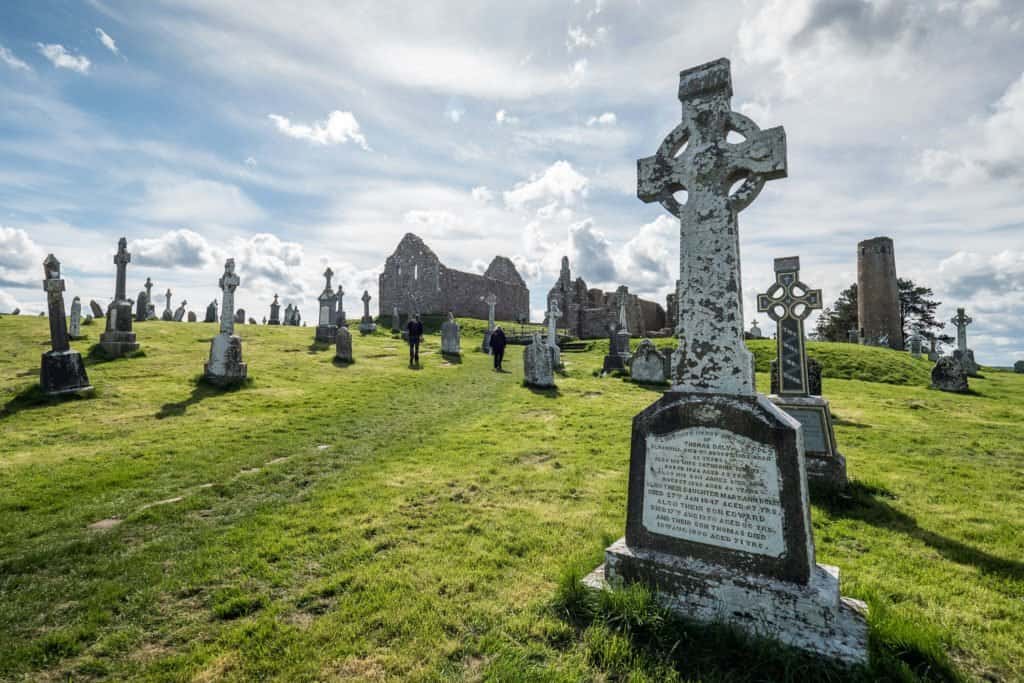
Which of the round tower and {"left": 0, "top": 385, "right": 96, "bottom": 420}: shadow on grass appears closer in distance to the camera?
{"left": 0, "top": 385, "right": 96, "bottom": 420}: shadow on grass

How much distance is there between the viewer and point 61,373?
10.3 m

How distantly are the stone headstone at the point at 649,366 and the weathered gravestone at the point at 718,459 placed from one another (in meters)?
12.5

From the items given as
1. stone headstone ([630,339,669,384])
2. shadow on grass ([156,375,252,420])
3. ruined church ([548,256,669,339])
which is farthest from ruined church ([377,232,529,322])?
shadow on grass ([156,375,252,420])

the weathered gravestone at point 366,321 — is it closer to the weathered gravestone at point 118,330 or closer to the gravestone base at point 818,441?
the weathered gravestone at point 118,330

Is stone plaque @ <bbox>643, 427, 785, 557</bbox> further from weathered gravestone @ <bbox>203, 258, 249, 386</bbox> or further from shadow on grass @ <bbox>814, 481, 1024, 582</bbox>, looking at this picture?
weathered gravestone @ <bbox>203, 258, 249, 386</bbox>

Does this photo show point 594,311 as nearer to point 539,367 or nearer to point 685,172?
point 539,367

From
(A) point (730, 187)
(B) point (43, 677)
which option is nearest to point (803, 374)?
(A) point (730, 187)

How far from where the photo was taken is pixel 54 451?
7094 mm

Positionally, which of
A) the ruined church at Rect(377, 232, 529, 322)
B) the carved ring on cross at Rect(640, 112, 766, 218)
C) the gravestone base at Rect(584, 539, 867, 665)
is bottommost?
the gravestone base at Rect(584, 539, 867, 665)

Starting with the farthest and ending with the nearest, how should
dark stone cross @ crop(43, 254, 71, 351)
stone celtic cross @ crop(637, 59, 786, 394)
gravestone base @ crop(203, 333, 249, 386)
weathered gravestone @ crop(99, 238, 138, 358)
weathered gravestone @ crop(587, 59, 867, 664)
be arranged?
weathered gravestone @ crop(99, 238, 138, 358)
gravestone base @ crop(203, 333, 249, 386)
dark stone cross @ crop(43, 254, 71, 351)
stone celtic cross @ crop(637, 59, 786, 394)
weathered gravestone @ crop(587, 59, 867, 664)

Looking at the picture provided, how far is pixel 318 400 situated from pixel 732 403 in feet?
34.0

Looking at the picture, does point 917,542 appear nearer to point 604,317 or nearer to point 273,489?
point 273,489

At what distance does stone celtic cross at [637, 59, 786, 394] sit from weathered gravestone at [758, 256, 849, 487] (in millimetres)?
3598

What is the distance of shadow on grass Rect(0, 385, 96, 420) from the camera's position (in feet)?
31.0
